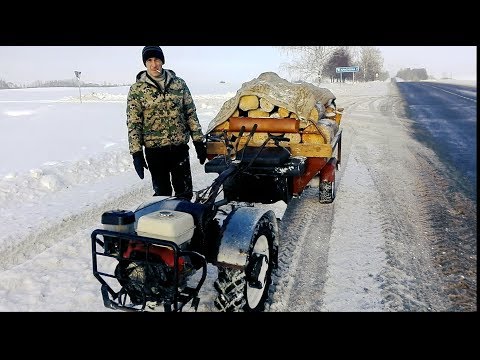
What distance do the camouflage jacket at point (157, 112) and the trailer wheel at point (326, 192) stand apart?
2200 millimetres

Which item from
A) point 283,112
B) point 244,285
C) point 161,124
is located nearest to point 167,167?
point 161,124

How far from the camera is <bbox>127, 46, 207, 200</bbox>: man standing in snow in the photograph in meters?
4.06

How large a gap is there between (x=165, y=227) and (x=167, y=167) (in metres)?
2.04

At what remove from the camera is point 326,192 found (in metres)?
5.54

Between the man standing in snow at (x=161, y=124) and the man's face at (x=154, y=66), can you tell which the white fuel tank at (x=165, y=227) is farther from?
the man's face at (x=154, y=66)

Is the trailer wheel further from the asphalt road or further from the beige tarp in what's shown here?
the asphalt road

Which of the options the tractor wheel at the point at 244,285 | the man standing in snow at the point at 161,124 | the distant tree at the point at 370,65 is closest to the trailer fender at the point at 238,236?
the tractor wheel at the point at 244,285

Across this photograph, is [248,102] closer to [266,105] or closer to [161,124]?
[266,105]

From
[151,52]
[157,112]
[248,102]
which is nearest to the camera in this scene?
[151,52]

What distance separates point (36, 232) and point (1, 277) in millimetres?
987

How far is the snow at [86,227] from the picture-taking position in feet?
10.9

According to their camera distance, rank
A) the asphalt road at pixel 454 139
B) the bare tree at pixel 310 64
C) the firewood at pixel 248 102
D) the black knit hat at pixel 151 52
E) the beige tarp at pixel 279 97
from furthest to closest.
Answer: the bare tree at pixel 310 64, the asphalt road at pixel 454 139, the firewood at pixel 248 102, the beige tarp at pixel 279 97, the black knit hat at pixel 151 52

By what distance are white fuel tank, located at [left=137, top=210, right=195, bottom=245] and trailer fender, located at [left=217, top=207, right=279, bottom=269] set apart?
35cm
